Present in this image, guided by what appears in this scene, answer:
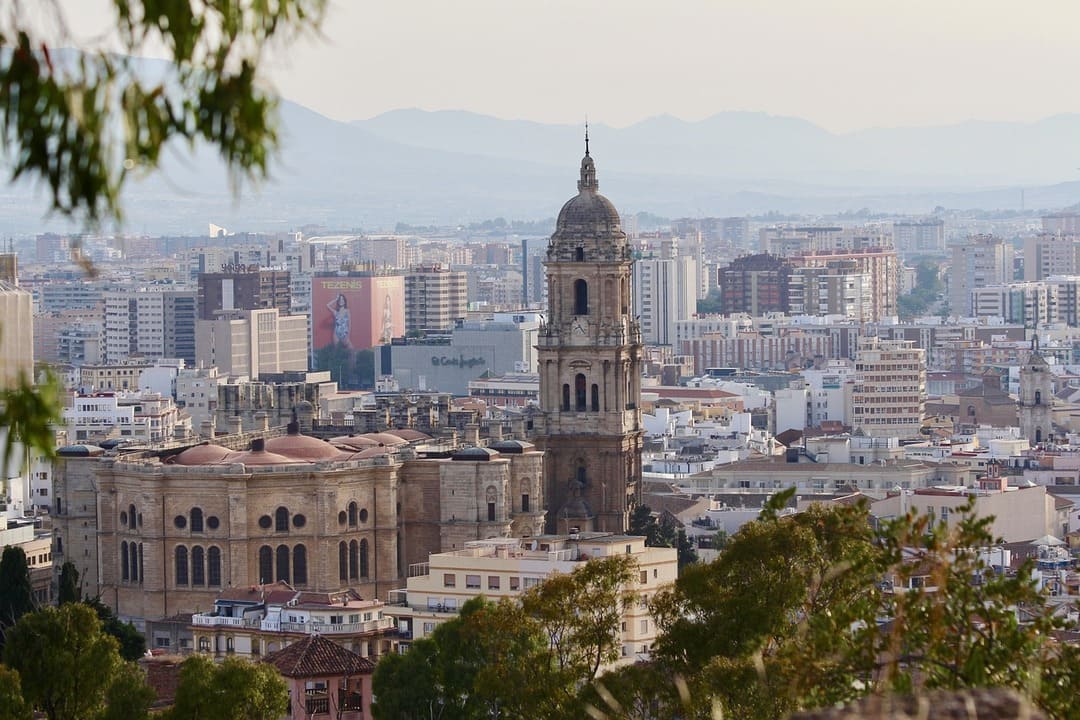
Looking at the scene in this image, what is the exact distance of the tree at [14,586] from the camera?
56500mm

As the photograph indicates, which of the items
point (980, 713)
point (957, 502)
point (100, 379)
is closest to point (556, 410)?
point (957, 502)

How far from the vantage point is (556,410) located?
7594 centimetres

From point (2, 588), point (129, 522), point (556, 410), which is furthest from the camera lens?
point (556, 410)

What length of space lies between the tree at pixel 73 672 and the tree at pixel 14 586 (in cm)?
1472

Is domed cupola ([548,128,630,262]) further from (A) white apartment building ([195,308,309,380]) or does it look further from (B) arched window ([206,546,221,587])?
(A) white apartment building ([195,308,309,380])

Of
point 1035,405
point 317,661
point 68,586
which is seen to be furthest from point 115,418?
point 317,661

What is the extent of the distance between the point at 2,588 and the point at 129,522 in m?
8.21

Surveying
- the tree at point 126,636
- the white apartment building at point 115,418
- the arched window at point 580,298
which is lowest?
the tree at point 126,636

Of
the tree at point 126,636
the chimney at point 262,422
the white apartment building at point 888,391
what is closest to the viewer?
the tree at point 126,636

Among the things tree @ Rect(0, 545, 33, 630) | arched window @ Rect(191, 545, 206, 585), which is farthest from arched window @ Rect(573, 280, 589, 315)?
tree @ Rect(0, 545, 33, 630)

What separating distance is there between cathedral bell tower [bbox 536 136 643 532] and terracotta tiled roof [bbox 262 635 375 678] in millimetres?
24455

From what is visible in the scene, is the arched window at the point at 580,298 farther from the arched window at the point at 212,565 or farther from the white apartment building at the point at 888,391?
the white apartment building at the point at 888,391

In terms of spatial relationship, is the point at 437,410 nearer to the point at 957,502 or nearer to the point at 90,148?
the point at 957,502

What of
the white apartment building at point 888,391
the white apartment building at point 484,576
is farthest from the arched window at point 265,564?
the white apartment building at point 888,391
